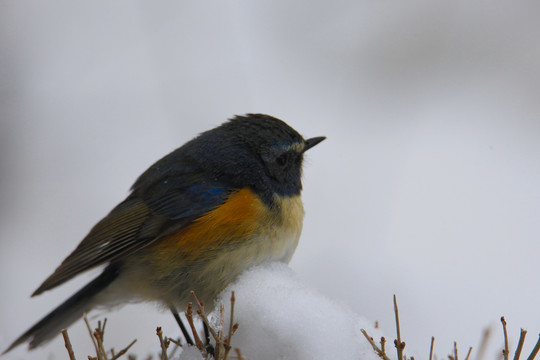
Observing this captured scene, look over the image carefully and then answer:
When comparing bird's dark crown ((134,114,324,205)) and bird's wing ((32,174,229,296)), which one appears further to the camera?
bird's dark crown ((134,114,324,205))

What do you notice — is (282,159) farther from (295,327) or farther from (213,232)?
(295,327)

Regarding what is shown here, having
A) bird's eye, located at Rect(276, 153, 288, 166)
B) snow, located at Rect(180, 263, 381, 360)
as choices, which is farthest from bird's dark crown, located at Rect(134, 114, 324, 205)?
snow, located at Rect(180, 263, 381, 360)

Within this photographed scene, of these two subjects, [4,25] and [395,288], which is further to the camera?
[4,25]

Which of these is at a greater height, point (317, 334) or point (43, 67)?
point (43, 67)

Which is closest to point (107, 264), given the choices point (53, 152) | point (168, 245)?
point (168, 245)

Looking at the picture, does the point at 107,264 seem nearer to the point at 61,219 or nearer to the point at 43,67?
the point at 61,219

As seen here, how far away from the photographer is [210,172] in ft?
9.84

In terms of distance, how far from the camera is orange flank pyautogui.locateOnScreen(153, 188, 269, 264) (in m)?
2.66

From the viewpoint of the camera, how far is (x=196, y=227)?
2719mm

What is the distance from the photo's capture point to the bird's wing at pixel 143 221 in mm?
2772

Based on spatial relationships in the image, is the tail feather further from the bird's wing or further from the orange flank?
the orange flank

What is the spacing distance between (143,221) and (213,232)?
42 cm

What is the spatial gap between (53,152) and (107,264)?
11.3ft

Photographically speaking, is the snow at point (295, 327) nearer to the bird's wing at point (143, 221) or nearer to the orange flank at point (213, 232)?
the orange flank at point (213, 232)
